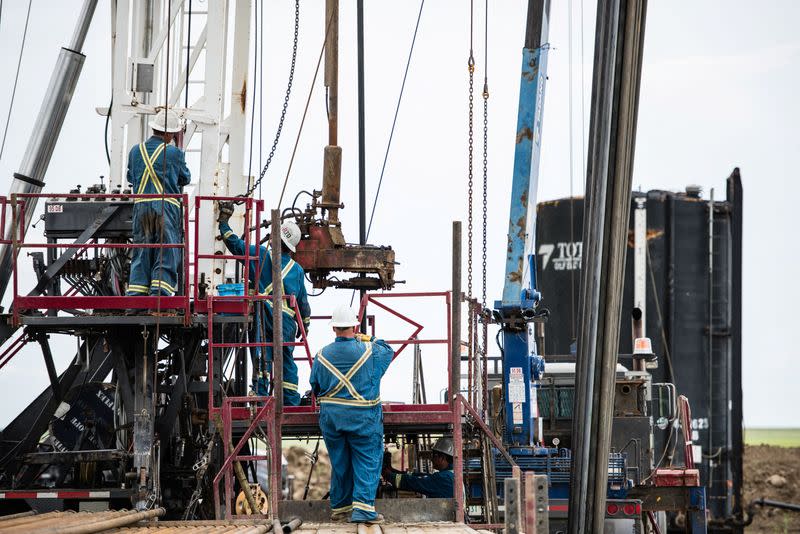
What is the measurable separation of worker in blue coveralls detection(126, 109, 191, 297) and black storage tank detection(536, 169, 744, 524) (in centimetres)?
1140

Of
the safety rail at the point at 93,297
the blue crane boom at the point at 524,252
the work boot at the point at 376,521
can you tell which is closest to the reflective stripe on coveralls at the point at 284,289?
the safety rail at the point at 93,297

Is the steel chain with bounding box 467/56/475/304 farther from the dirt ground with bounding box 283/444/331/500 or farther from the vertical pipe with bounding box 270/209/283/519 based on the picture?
the dirt ground with bounding box 283/444/331/500

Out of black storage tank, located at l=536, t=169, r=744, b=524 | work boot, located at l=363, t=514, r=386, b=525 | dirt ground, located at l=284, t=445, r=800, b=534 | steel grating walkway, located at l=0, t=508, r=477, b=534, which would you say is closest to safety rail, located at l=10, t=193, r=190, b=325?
steel grating walkway, located at l=0, t=508, r=477, b=534

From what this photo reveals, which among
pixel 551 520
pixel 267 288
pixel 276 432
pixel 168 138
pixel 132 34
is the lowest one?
pixel 551 520

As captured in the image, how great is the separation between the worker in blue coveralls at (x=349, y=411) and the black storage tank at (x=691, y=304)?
40.4ft

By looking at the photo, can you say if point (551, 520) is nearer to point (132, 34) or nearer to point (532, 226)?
point (532, 226)

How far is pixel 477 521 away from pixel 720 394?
33.0ft

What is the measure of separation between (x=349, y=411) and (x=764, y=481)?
3056 cm

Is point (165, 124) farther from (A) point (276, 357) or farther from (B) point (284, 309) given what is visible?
(A) point (276, 357)

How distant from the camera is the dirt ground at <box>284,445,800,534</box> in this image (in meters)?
34.3

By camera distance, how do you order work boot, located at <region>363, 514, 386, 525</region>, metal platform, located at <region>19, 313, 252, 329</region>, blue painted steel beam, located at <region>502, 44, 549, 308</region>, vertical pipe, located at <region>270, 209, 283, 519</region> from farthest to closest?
blue painted steel beam, located at <region>502, 44, 549, 308</region> < metal platform, located at <region>19, 313, 252, 329</region> < vertical pipe, located at <region>270, 209, 283, 519</region> < work boot, located at <region>363, 514, 386, 525</region>

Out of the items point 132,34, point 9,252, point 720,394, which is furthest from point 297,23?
point 720,394

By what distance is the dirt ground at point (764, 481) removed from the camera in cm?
3428

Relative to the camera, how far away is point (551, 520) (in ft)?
53.5
